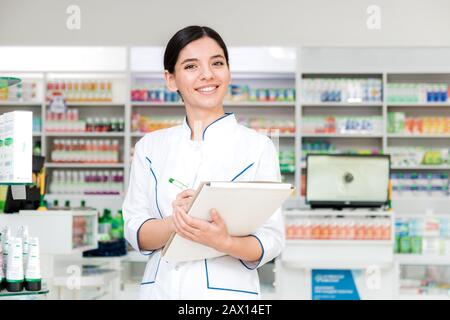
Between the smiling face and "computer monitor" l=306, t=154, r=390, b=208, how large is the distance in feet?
9.46

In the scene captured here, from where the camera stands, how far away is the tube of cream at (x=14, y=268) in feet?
5.85

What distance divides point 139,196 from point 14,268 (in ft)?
1.72

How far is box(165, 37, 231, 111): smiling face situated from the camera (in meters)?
1.43

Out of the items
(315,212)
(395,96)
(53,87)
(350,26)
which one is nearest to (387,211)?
(315,212)

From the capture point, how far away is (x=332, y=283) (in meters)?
4.27

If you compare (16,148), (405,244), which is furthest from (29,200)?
(405,244)

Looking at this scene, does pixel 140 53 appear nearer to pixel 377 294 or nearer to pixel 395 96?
pixel 395 96

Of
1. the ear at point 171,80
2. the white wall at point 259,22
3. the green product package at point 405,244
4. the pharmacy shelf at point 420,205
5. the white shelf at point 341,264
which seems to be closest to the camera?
the ear at point 171,80

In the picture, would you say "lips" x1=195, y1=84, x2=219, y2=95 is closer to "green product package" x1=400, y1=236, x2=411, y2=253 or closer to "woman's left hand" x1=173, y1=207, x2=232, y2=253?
"woman's left hand" x1=173, y1=207, x2=232, y2=253

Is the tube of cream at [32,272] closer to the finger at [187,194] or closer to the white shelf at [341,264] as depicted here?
the finger at [187,194]

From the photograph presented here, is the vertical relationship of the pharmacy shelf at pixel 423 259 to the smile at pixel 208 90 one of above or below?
below

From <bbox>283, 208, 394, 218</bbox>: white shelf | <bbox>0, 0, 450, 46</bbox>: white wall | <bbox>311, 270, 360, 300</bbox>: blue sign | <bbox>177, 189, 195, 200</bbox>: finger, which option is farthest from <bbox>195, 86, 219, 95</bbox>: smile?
<bbox>0, 0, 450, 46</bbox>: white wall

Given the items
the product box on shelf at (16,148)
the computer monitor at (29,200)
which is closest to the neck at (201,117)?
the product box on shelf at (16,148)

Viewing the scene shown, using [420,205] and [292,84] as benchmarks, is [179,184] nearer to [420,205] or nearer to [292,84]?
[420,205]
